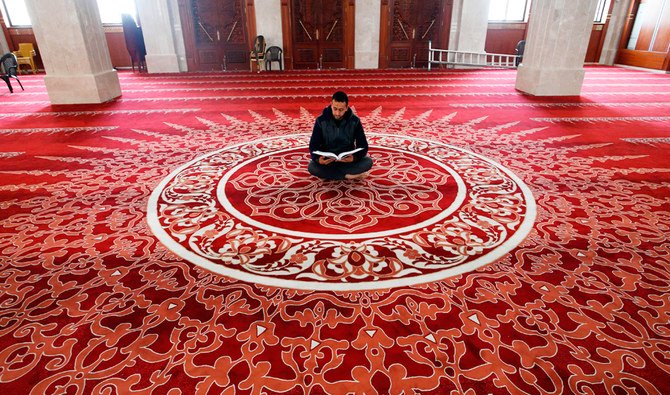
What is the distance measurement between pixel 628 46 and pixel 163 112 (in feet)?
38.3

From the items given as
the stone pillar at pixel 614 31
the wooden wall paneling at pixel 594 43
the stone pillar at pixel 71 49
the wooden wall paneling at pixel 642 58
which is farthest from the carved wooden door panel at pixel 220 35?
the wooden wall paneling at pixel 642 58

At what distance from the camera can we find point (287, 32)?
9562 mm

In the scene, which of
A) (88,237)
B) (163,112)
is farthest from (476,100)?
(88,237)

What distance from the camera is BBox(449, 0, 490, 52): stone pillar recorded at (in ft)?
31.1

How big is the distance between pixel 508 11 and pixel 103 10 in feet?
36.1

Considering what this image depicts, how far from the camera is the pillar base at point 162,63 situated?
9406 mm

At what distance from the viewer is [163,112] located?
4992 mm

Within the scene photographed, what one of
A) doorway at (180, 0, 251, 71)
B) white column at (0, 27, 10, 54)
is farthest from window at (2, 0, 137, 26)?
doorway at (180, 0, 251, 71)

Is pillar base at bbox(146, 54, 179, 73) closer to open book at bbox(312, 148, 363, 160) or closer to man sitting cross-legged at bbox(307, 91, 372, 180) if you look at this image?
man sitting cross-legged at bbox(307, 91, 372, 180)

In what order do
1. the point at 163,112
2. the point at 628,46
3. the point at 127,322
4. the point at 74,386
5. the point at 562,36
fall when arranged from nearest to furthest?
the point at 74,386 → the point at 127,322 → the point at 163,112 → the point at 562,36 → the point at 628,46

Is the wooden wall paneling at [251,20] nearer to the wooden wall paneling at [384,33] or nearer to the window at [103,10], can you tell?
the window at [103,10]

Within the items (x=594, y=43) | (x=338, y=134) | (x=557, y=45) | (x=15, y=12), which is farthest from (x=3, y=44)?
(x=594, y=43)

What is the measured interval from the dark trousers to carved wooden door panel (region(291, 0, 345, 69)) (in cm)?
802

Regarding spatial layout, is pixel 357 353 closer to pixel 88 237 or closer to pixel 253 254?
pixel 253 254
